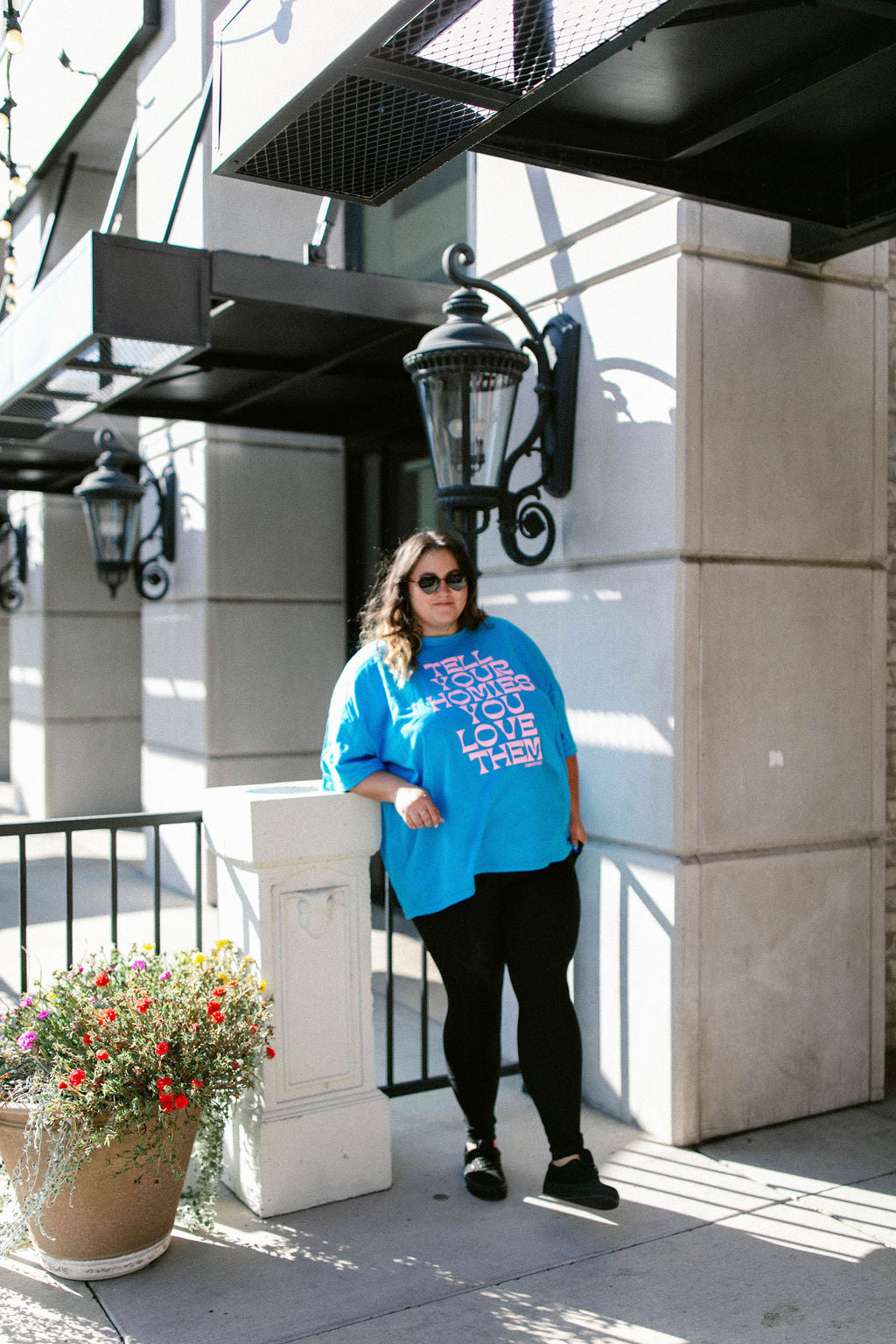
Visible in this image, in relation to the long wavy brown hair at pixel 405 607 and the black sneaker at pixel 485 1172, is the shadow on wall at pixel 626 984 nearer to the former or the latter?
the black sneaker at pixel 485 1172

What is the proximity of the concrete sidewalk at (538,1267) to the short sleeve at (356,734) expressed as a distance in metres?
1.20

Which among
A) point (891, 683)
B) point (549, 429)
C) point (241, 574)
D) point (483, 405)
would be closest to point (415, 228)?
point (241, 574)

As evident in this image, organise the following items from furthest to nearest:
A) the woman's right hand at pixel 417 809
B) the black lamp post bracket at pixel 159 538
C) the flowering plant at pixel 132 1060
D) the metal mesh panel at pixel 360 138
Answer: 1. the black lamp post bracket at pixel 159 538
2. the woman's right hand at pixel 417 809
3. the flowering plant at pixel 132 1060
4. the metal mesh panel at pixel 360 138

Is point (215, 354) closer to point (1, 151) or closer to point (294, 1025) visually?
point (294, 1025)

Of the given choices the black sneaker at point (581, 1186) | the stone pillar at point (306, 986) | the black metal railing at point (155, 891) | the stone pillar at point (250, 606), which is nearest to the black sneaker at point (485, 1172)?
the black sneaker at point (581, 1186)

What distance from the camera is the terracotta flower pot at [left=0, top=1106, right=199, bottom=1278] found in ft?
9.50

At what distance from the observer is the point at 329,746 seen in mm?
3441

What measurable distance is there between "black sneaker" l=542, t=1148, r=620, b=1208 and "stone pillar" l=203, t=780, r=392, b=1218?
48 cm

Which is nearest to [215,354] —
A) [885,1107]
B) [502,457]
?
[502,457]

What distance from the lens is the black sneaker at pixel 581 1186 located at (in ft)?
10.9

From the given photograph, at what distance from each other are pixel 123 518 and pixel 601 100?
5381 millimetres

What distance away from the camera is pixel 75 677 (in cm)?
1109

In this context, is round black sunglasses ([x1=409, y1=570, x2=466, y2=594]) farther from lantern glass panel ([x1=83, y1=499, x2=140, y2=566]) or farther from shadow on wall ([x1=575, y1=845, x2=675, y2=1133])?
lantern glass panel ([x1=83, y1=499, x2=140, y2=566])

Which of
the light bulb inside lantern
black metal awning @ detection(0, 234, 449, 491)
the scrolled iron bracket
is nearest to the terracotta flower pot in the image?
the scrolled iron bracket
